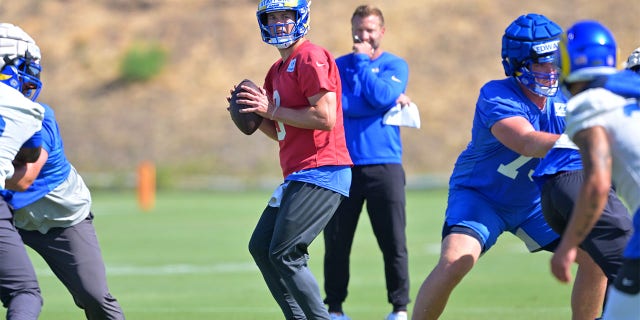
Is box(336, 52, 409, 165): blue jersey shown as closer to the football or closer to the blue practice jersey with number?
the football

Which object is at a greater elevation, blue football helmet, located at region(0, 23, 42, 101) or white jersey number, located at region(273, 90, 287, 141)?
blue football helmet, located at region(0, 23, 42, 101)

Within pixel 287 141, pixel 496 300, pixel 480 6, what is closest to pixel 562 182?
pixel 287 141

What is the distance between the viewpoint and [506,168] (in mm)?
6379

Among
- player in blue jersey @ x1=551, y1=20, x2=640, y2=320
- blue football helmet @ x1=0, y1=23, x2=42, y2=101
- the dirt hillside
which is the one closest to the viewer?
player in blue jersey @ x1=551, y1=20, x2=640, y2=320

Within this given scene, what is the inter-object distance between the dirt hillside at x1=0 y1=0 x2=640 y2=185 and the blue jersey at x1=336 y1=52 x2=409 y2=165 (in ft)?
75.9

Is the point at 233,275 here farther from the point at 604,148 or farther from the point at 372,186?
the point at 604,148

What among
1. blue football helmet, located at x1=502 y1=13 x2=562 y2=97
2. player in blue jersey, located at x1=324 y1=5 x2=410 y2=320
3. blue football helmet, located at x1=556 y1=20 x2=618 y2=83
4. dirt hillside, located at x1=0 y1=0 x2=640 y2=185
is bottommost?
dirt hillside, located at x1=0 y1=0 x2=640 y2=185

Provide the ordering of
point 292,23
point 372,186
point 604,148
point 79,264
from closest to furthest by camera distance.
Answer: point 604,148, point 79,264, point 292,23, point 372,186

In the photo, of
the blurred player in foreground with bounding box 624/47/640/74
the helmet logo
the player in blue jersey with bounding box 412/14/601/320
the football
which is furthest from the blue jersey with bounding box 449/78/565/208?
the football

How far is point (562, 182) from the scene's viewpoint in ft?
19.3

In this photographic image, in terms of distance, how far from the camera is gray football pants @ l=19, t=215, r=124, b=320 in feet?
20.4

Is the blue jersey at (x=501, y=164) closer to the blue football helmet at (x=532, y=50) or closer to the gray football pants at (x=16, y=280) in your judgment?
the blue football helmet at (x=532, y=50)

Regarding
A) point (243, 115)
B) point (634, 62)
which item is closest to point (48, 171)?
point (243, 115)

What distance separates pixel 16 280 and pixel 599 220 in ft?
10.7
